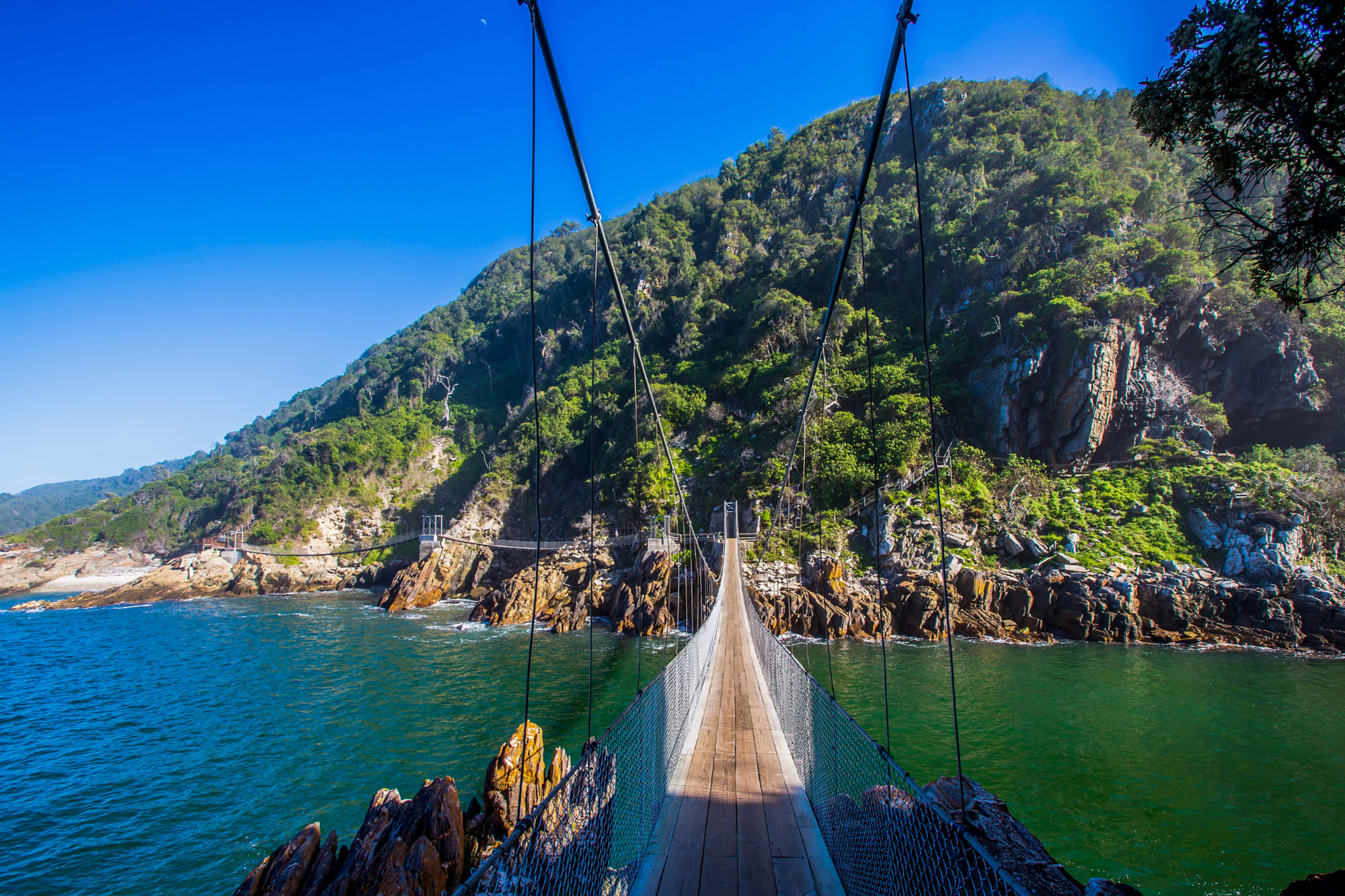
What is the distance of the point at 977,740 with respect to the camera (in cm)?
895

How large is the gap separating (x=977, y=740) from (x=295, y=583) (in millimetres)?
34406

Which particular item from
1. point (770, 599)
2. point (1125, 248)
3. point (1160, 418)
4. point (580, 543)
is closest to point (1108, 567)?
point (1160, 418)

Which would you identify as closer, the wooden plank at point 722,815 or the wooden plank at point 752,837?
the wooden plank at point 752,837

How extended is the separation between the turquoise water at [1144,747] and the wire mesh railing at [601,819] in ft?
18.7

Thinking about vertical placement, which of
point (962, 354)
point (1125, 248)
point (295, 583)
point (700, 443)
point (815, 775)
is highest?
point (1125, 248)

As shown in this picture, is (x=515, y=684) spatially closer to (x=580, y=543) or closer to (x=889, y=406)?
(x=580, y=543)

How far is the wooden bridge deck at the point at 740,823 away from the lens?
252cm

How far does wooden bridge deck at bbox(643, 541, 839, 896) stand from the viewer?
252cm

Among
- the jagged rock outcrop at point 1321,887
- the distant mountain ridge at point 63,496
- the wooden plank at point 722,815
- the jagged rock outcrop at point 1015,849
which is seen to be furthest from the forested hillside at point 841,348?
the distant mountain ridge at point 63,496

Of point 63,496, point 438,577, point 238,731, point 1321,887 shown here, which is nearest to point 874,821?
point 1321,887

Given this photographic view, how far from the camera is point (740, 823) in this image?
310 centimetres

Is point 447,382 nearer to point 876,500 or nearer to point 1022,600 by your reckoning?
point 1022,600

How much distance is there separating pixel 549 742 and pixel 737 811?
6.61 m

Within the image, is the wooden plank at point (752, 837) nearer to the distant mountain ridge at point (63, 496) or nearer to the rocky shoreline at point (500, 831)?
the rocky shoreline at point (500, 831)
